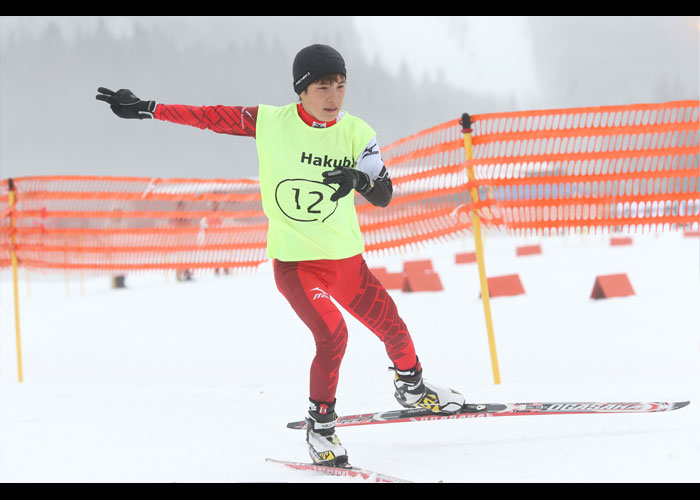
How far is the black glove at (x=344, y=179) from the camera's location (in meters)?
2.48

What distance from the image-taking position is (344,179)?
8.17 ft

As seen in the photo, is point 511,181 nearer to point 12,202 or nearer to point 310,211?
point 310,211

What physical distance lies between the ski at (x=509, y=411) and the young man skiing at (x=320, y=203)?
1.44 feet

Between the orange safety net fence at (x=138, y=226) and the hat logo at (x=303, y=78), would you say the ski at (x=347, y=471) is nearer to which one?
the hat logo at (x=303, y=78)

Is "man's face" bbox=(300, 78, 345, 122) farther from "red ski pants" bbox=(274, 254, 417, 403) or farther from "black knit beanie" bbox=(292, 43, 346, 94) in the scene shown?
"red ski pants" bbox=(274, 254, 417, 403)

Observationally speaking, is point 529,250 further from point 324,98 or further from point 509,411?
point 324,98

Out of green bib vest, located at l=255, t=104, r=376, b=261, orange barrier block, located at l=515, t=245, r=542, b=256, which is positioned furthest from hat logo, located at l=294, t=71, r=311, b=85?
orange barrier block, located at l=515, t=245, r=542, b=256

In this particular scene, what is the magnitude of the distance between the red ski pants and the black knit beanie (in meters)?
0.74

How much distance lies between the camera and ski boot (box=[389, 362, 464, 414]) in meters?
2.99

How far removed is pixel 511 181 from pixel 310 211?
75.4 inches

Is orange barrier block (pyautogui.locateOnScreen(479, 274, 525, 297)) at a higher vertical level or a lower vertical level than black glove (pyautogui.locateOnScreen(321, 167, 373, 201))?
lower

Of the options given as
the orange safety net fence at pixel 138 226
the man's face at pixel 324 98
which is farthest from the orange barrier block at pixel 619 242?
the man's face at pixel 324 98

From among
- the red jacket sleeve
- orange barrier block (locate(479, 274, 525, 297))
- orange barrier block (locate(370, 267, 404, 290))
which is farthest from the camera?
orange barrier block (locate(370, 267, 404, 290))

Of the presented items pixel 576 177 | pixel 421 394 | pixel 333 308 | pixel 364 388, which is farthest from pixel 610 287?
pixel 333 308
